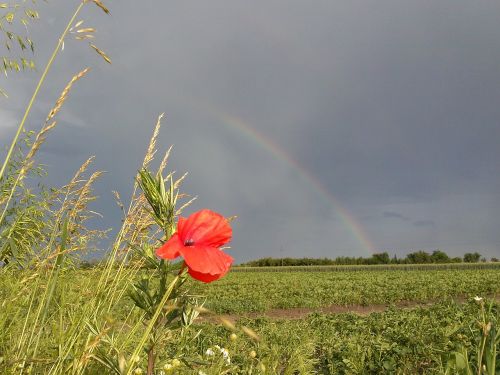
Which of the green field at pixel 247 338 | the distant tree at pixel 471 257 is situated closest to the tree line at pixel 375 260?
the distant tree at pixel 471 257

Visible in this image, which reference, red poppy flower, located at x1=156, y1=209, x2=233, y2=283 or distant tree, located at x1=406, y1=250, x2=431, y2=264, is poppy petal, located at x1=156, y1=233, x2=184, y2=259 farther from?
distant tree, located at x1=406, y1=250, x2=431, y2=264

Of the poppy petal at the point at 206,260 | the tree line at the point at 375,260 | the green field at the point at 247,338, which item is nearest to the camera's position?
the poppy petal at the point at 206,260

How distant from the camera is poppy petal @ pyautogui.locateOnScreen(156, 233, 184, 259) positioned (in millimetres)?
1188

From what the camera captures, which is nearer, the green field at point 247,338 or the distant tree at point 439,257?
the green field at point 247,338

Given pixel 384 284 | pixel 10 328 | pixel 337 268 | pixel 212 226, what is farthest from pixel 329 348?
pixel 337 268

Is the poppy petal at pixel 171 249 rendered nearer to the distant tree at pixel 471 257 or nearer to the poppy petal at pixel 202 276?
the poppy petal at pixel 202 276

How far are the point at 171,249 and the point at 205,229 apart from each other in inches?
4.6

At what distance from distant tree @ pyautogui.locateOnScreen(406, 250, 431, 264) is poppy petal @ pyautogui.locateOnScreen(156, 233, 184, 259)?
69.0 meters

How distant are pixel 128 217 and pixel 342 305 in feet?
50.9

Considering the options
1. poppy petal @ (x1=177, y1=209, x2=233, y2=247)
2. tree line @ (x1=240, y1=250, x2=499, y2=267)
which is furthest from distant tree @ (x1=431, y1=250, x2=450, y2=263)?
poppy petal @ (x1=177, y1=209, x2=233, y2=247)

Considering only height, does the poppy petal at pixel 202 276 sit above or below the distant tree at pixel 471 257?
below

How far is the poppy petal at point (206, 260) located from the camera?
1181 millimetres

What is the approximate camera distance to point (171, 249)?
1203mm

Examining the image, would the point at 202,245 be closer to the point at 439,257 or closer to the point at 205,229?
the point at 205,229
